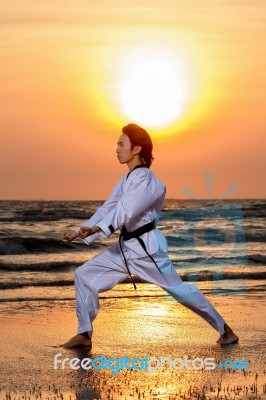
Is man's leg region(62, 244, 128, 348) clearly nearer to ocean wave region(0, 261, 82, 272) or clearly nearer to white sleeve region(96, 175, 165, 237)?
white sleeve region(96, 175, 165, 237)

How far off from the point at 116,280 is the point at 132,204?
73 cm

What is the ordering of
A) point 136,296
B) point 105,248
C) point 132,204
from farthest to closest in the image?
point 105,248, point 136,296, point 132,204

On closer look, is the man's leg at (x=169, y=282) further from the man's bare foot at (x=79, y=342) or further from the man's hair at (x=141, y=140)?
the man's hair at (x=141, y=140)

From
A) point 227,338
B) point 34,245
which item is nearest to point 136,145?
point 227,338

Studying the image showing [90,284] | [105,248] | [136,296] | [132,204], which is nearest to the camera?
[132,204]

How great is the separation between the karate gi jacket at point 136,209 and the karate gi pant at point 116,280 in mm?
95

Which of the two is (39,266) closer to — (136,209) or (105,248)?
(105,248)

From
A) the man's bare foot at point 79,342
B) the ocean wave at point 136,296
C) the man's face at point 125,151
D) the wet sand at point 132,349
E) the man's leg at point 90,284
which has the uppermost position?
the man's face at point 125,151

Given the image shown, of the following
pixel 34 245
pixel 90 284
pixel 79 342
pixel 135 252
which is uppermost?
pixel 135 252

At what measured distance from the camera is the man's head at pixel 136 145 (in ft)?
24.8

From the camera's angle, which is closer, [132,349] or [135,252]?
[132,349]

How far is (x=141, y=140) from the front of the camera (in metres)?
7.54

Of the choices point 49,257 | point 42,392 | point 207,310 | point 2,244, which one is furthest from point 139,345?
point 2,244

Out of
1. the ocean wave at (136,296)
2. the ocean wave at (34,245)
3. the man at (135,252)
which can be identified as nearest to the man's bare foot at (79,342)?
the man at (135,252)
